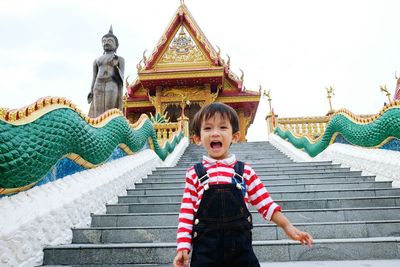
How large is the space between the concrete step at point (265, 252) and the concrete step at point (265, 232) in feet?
1.08

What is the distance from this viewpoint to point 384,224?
2.75 metres

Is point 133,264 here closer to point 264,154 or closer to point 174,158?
point 174,158

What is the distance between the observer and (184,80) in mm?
14641

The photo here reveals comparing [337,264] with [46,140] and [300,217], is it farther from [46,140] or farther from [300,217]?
[46,140]

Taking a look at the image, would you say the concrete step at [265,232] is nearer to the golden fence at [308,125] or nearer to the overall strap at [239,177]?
the overall strap at [239,177]

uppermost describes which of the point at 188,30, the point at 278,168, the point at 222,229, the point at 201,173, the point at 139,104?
the point at 188,30

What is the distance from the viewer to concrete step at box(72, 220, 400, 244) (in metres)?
2.72

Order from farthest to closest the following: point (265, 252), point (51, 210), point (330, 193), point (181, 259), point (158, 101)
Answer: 1. point (158, 101)
2. point (330, 193)
3. point (51, 210)
4. point (265, 252)
5. point (181, 259)

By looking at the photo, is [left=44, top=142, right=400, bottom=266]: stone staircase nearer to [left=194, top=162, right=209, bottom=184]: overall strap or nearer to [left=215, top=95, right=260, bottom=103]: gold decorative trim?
[left=194, top=162, right=209, bottom=184]: overall strap

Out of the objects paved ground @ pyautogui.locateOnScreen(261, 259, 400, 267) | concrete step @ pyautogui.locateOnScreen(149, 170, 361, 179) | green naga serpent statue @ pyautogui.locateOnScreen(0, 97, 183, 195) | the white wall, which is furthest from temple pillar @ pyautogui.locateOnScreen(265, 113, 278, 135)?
paved ground @ pyautogui.locateOnScreen(261, 259, 400, 267)


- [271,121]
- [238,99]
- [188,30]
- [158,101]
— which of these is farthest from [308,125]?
[188,30]

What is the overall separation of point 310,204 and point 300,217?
47 cm

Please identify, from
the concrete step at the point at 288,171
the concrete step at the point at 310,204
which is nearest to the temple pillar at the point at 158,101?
the concrete step at the point at 288,171

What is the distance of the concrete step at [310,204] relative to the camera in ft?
11.3
